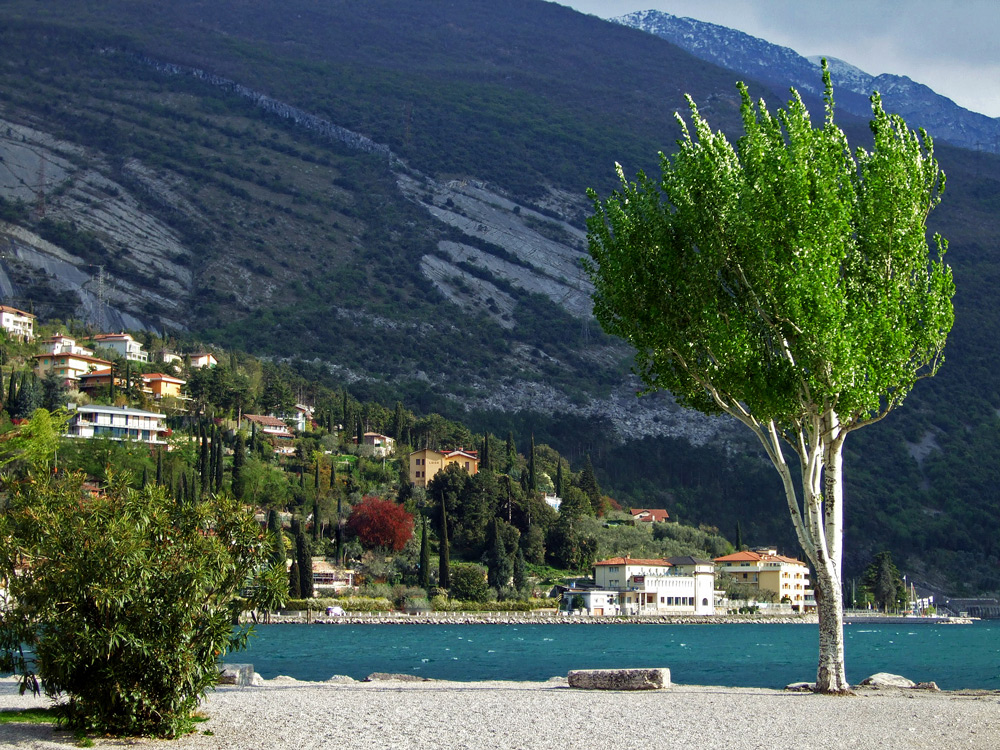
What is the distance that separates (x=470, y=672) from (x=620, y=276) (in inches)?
690

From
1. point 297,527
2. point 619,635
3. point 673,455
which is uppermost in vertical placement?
point 673,455

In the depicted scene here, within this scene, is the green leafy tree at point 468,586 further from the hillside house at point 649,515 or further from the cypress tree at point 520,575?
the hillside house at point 649,515

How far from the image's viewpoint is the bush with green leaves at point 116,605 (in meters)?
13.8

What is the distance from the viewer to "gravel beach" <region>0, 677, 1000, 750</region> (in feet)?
47.0

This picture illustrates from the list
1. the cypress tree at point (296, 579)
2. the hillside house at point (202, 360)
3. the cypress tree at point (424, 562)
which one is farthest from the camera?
the hillside house at point (202, 360)

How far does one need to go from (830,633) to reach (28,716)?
42.6 ft

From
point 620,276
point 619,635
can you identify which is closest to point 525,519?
point 619,635

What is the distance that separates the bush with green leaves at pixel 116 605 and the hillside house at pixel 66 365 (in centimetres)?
10197

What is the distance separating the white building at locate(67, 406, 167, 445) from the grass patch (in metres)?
84.3

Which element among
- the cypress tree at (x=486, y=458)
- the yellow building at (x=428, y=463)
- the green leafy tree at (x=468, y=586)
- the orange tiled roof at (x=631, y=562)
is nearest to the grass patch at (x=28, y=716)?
the green leafy tree at (x=468, y=586)

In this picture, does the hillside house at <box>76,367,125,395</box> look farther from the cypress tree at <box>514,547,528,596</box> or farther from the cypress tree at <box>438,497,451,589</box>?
the cypress tree at <box>514,547,528,596</box>

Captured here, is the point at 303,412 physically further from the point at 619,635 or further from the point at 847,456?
the point at 847,456

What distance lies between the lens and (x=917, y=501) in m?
166

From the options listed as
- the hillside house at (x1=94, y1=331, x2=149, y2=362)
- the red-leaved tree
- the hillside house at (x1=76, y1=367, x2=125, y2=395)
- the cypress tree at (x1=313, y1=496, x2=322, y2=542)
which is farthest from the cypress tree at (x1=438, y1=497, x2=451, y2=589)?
the hillside house at (x1=94, y1=331, x2=149, y2=362)
